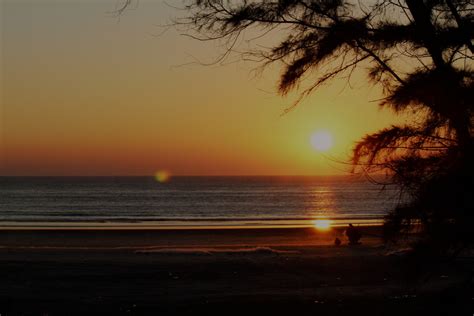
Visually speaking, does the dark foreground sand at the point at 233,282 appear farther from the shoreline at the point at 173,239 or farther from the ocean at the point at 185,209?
the shoreline at the point at 173,239

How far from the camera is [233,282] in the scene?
1348 cm

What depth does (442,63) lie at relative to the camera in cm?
529

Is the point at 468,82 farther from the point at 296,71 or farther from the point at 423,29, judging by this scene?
the point at 296,71

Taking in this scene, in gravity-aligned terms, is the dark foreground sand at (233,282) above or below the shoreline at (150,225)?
above

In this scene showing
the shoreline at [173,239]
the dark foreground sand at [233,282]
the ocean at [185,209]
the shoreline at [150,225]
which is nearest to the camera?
the dark foreground sand at [233,282]

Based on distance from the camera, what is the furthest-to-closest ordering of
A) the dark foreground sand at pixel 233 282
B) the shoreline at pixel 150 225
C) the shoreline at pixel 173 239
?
the shoreline at pixel 150 225
the shoreline at pixel 173 239
the dark foreground sand at pixel 233 282

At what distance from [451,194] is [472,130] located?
548 millimetres

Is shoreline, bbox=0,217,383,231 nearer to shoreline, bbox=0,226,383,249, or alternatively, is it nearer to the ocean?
the ocean

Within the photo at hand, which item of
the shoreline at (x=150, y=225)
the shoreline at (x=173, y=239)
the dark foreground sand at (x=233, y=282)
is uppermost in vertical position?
the dark foreground sand at (x=233, y=282)

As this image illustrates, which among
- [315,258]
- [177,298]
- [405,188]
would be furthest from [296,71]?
[315,258]

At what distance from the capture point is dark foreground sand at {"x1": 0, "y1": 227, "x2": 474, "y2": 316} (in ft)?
30.2

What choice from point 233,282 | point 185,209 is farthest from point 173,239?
point 185,209

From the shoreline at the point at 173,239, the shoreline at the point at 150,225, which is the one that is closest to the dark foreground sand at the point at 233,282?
the shoreline at the point at 173,239

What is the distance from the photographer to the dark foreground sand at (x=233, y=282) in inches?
362
